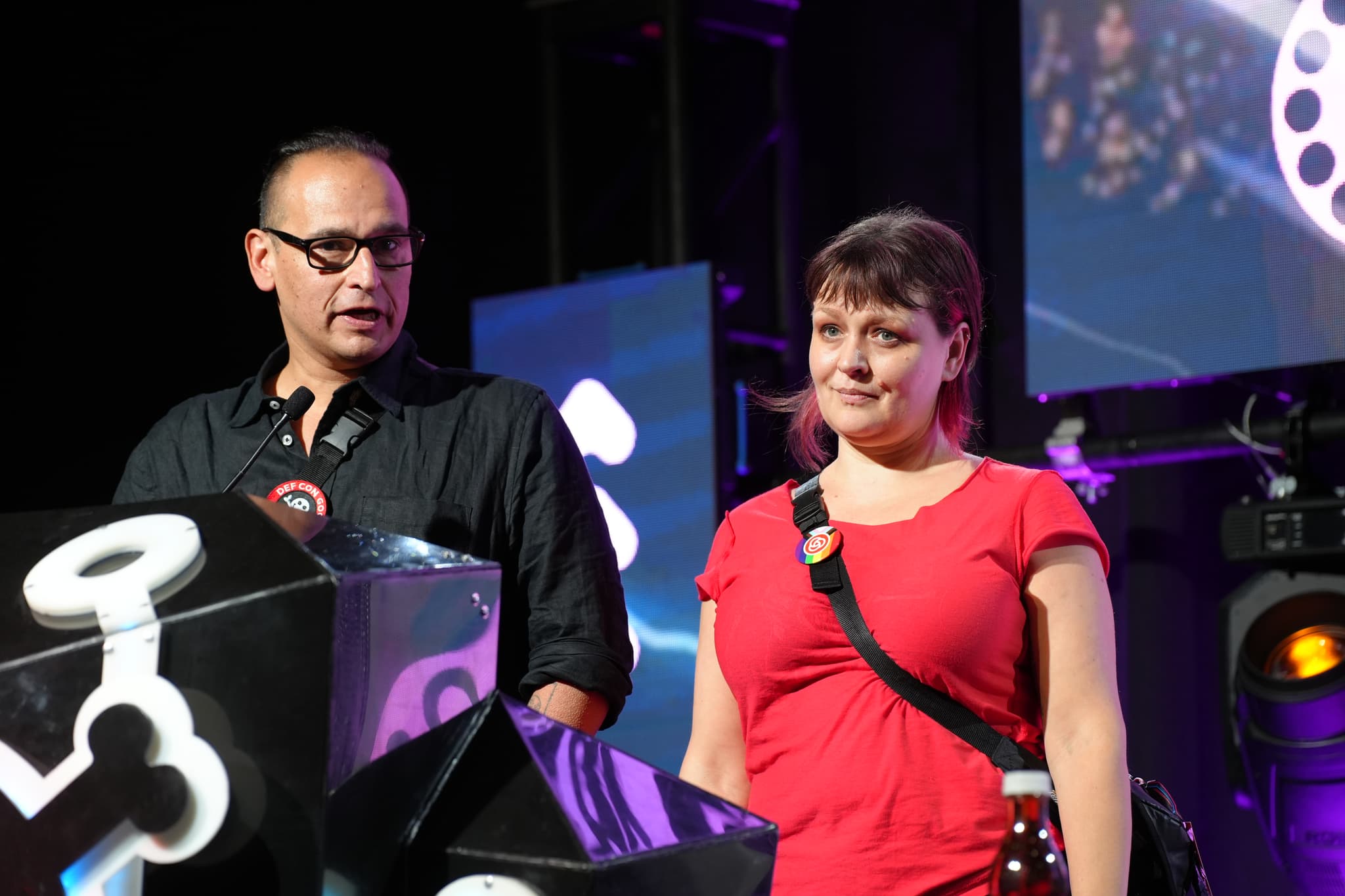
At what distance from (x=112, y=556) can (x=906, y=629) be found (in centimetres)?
88

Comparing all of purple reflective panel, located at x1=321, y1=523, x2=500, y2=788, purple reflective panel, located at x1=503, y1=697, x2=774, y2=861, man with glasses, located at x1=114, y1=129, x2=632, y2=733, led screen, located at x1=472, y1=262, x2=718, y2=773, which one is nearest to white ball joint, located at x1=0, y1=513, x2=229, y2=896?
purple reflective panel, located at x1=321, y1=523, x2=500, y2=788

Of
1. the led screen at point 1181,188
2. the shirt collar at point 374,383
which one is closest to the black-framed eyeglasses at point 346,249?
the shirt collar at point 374,383

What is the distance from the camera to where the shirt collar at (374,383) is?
2.12 metres

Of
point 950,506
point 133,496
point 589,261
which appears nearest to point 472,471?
point 133,496

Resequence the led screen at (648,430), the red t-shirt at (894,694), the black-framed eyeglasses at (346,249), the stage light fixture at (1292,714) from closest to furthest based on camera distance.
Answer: the red t-shirt at (894,694), the black-framed eyeglasses at (346,249), the stage light fixture at (1292,714), the led screen at (648,430)

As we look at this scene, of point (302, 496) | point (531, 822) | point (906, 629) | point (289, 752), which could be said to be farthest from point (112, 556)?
point (906, 629)

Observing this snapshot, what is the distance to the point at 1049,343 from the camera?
14.1 feet

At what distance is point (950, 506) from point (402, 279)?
0.83 m

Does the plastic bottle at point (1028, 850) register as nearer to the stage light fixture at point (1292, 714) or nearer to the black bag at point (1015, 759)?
the black bag at point (1015, 759)

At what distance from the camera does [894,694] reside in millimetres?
1728

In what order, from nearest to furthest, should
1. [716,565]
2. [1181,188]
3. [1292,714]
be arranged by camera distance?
1. [716,565]
2. [1292,714]
3. [1181,188]

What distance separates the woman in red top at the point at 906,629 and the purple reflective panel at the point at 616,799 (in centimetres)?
49

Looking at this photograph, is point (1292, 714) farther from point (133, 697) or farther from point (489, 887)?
point (133, 697)

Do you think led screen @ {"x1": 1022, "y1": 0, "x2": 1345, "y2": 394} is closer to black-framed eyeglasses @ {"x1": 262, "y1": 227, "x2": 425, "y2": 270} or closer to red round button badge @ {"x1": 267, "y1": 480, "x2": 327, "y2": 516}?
black-framed eyeglasses @ {"x1": 262, "y1": 227, "x2": 425, "y2": 270}
